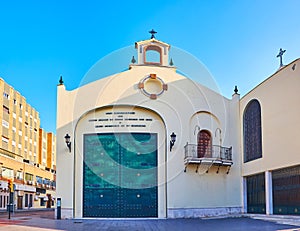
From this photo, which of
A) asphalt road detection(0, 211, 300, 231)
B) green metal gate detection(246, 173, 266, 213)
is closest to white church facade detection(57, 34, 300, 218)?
green metal gate detection(246, 173, 266, 213)

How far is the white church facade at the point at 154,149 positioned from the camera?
22.0 metres

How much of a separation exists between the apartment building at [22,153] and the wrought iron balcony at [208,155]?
101ft

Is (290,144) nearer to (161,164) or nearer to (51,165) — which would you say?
(161,164)

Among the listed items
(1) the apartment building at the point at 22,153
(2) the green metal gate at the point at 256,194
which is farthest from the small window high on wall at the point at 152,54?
(1) the apartment building at the point at 22,153

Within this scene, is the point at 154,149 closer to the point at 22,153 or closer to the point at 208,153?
the point at 208,153

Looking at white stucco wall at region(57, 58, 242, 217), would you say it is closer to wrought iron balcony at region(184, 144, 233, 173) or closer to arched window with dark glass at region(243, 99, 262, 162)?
wrought iron balcony at region(184, 144, 233, 173)

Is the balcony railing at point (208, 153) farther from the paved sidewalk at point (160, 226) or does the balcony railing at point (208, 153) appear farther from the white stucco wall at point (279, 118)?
the paved sidewalk at point (160, 226)

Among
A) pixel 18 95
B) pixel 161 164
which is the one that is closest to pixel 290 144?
pixel 161 164

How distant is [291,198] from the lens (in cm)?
1855

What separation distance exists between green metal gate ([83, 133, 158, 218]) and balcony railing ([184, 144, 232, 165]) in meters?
1.83

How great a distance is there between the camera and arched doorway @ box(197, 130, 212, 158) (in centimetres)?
2309

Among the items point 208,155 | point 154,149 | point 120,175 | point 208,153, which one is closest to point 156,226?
point 120,175

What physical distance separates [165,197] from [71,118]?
660cm

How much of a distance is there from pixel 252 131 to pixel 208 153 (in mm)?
2688
